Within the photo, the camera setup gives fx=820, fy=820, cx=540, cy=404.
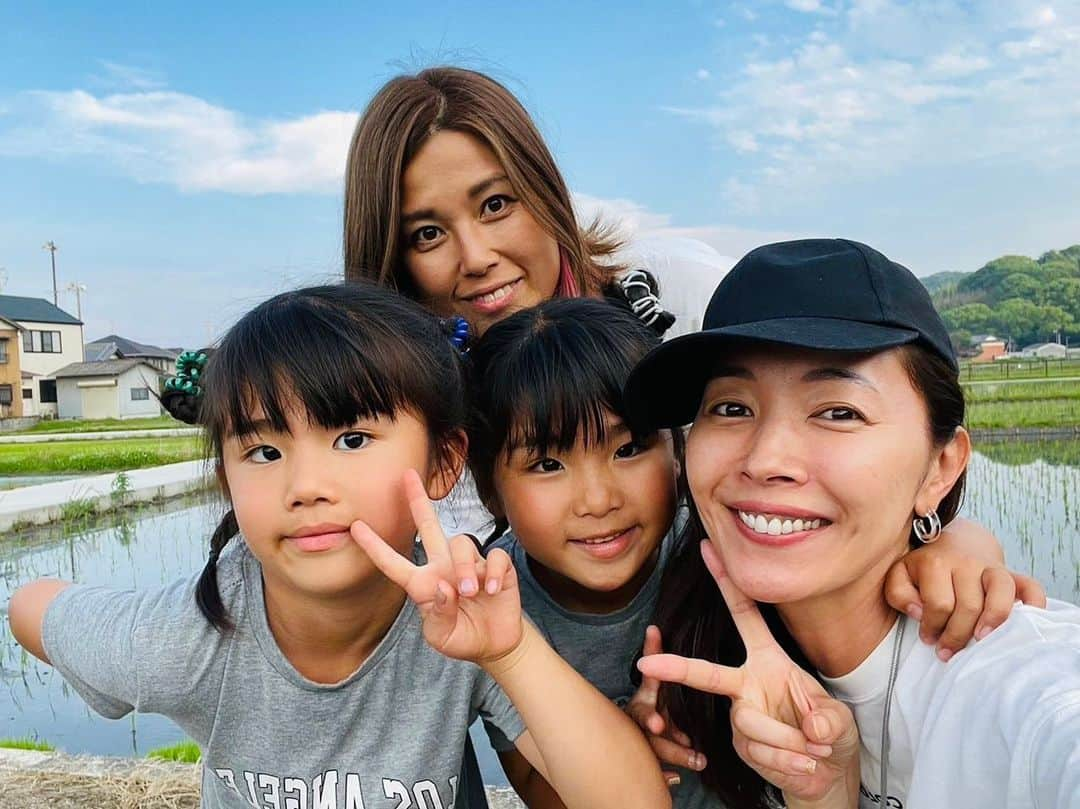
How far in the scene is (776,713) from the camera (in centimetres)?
147

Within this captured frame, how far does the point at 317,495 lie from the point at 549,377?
584mm

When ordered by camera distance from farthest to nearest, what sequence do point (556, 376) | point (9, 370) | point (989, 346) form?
1. point (989, 346)
2. point (9, 370)
3. point (556, 376)

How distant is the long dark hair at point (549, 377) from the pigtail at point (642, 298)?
0.16 meters

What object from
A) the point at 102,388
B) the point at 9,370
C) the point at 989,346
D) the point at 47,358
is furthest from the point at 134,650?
the point at 989,346

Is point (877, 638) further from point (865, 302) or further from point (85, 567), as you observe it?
point (85, 567)

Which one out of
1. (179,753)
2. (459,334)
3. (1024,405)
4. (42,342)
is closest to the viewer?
(459,334)

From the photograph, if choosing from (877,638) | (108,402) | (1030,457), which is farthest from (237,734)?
(108,402)

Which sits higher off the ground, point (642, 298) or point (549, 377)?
point (642, 298)

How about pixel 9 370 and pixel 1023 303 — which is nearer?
pixel 9 370

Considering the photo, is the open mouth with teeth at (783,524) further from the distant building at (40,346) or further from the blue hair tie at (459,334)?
the distant building at (40,346)

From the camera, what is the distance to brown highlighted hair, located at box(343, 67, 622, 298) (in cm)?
244

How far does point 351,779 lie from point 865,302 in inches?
52.8

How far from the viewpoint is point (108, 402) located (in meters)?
35.9

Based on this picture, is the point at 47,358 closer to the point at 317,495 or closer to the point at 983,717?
the point at 317,495
